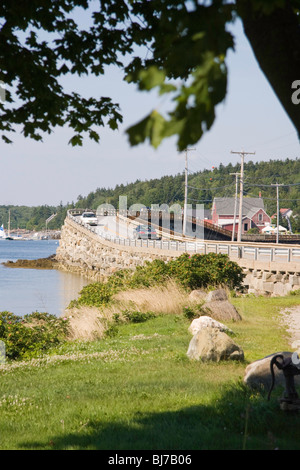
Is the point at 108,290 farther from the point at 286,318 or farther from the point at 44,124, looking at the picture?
the point at 44,124

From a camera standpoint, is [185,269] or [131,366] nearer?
[131,366]

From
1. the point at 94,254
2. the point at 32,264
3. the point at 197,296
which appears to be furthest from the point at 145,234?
the point at 197,296

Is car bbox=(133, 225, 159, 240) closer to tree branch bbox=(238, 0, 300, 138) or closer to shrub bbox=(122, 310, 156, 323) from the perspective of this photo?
shrub bbox=(122, 310, 156, 323)

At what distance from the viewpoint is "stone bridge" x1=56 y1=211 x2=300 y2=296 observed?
87.6 feet

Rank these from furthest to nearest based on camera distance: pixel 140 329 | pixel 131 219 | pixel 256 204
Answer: pixel 256 204 → pixel 131 219 → pixel 140 329

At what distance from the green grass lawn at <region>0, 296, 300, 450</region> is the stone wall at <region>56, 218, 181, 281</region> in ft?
99.3

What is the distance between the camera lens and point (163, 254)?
44.5m

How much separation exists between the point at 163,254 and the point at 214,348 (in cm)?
3421

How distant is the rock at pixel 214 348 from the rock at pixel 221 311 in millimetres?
5444

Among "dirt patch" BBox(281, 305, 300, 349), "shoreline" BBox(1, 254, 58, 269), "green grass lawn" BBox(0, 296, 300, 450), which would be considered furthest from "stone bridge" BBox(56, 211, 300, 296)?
"green grass lawn" BBox(0, 296, 300, 450)

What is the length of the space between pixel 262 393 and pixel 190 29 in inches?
228

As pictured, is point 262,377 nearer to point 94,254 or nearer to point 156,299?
point 156,299
